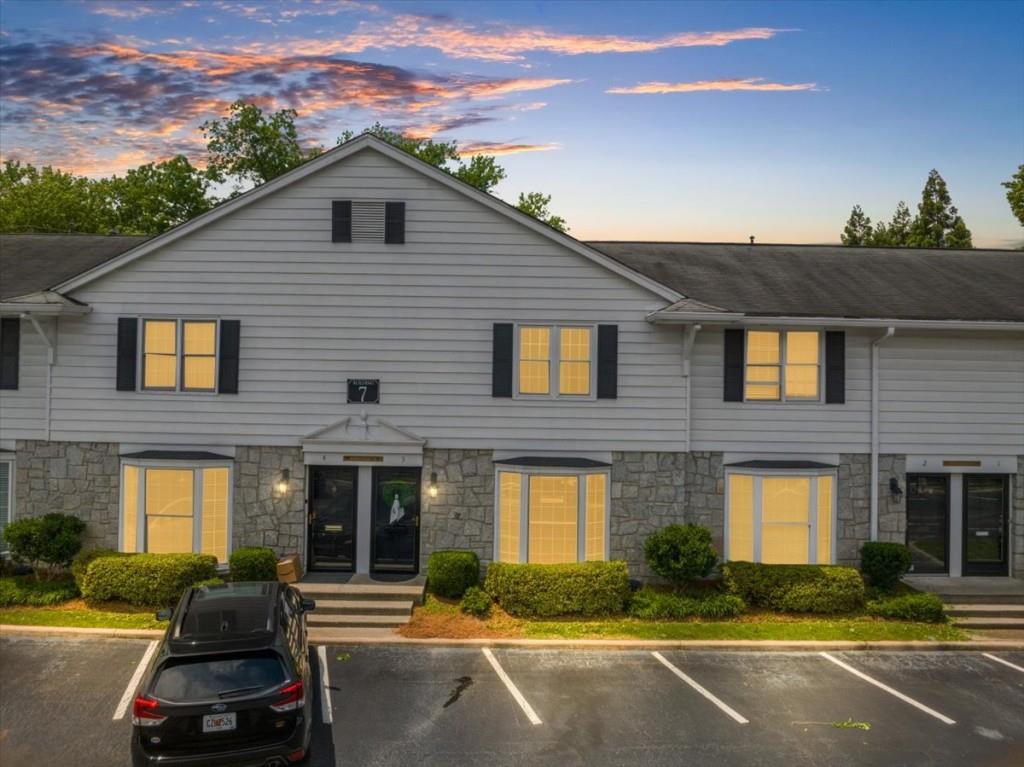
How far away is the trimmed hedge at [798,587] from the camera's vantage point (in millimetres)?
14477

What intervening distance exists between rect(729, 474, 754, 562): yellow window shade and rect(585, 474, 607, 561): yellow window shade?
9.50ft

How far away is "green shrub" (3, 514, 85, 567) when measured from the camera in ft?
48.3

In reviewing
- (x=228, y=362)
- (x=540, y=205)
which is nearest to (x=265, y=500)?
(x=228, y=362)

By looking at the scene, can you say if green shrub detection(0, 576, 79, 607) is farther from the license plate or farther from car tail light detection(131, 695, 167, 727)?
the license plate

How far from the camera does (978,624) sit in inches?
567

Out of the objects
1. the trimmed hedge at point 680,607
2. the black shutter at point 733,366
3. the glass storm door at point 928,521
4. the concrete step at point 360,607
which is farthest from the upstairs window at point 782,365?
the concrete step at point 360,607

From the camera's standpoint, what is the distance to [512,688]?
36.5ft

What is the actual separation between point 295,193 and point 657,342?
28.1 ft

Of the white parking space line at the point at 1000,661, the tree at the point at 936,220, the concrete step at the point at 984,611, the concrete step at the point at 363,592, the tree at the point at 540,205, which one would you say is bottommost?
the white parking space line at the point at 1000,661

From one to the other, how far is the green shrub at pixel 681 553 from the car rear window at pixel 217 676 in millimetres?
8562

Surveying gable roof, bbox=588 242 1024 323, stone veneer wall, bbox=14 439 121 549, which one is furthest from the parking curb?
gable roof, bbox=588 242 1024 323

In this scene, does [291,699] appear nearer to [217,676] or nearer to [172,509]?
[217,676]

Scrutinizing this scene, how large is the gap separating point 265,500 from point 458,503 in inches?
165

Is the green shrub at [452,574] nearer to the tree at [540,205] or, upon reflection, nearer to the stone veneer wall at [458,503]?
the stone veneer wall at [458,503]
